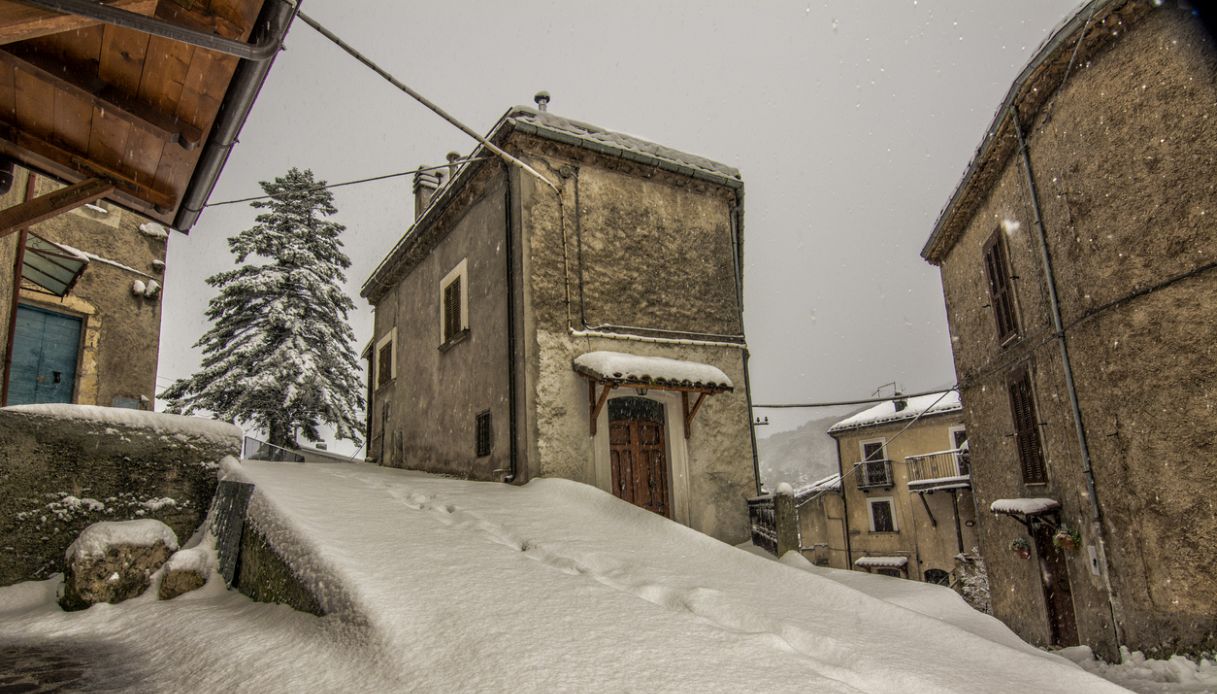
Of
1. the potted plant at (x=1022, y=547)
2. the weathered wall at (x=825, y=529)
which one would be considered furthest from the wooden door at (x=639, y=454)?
the weathered wall at (x=825, y=529)

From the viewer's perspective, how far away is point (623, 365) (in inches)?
364

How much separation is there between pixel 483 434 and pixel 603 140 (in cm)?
512

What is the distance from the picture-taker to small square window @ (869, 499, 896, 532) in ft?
80.4

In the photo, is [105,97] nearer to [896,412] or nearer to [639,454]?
[639,454]

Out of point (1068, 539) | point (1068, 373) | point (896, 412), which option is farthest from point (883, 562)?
point (1068, 373)

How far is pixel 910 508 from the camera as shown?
23.8m

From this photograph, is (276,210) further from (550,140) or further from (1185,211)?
(1185,211)

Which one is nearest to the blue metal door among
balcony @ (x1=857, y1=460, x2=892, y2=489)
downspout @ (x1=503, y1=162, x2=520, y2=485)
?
downspout @ (x1=503, y1=162, x2=520, y2=485)

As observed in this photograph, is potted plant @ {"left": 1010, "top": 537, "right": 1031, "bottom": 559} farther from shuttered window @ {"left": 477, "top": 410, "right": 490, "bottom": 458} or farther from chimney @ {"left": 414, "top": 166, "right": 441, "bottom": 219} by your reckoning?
chimney @ {"left": 414, "top": 166, "right": 441, "bottom": 219}

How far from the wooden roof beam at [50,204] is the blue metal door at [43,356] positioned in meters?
10.7

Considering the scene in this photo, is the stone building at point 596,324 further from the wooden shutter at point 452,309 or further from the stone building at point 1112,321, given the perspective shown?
the stone building at point 1112,321

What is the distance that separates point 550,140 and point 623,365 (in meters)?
3.74

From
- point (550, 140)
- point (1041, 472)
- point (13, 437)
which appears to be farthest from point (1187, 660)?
point (13, 437)

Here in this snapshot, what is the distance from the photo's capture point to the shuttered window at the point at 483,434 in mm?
9953
